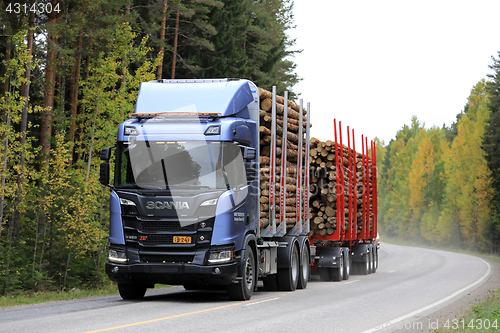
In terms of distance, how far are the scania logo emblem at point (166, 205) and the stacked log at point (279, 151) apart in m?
3.12

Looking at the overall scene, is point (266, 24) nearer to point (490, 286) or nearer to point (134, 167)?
point (490, 286)

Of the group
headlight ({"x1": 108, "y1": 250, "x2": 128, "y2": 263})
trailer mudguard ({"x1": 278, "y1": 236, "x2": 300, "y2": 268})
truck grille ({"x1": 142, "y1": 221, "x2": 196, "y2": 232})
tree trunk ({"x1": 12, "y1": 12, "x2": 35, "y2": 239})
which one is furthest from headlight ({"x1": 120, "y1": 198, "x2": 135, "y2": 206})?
tree trunk ({"x1": 12, "y1": 12, "x2": 35, "y2": 239})

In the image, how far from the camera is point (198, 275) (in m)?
11.9

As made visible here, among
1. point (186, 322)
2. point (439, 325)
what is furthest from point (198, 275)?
point (439, 325)

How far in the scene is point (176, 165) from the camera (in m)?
12.1

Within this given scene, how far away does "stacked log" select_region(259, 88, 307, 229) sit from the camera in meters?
14.7

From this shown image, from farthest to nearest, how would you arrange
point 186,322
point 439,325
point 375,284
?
1. point 375,284
2. point 439,325
3. point 186,322

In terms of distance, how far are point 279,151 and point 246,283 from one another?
4045 mm

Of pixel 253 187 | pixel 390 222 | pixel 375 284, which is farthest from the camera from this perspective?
pixel 390 222

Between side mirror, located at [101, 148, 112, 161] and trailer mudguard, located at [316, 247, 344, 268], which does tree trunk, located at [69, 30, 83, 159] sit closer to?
trailer mudguard, located at [316, 247, 344, 268]

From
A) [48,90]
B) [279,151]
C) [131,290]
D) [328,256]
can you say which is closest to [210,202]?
[131,290]

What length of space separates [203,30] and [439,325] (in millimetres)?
25766

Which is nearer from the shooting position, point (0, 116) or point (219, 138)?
point (219, 138)

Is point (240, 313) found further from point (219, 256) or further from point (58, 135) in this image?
point (58, 135)
